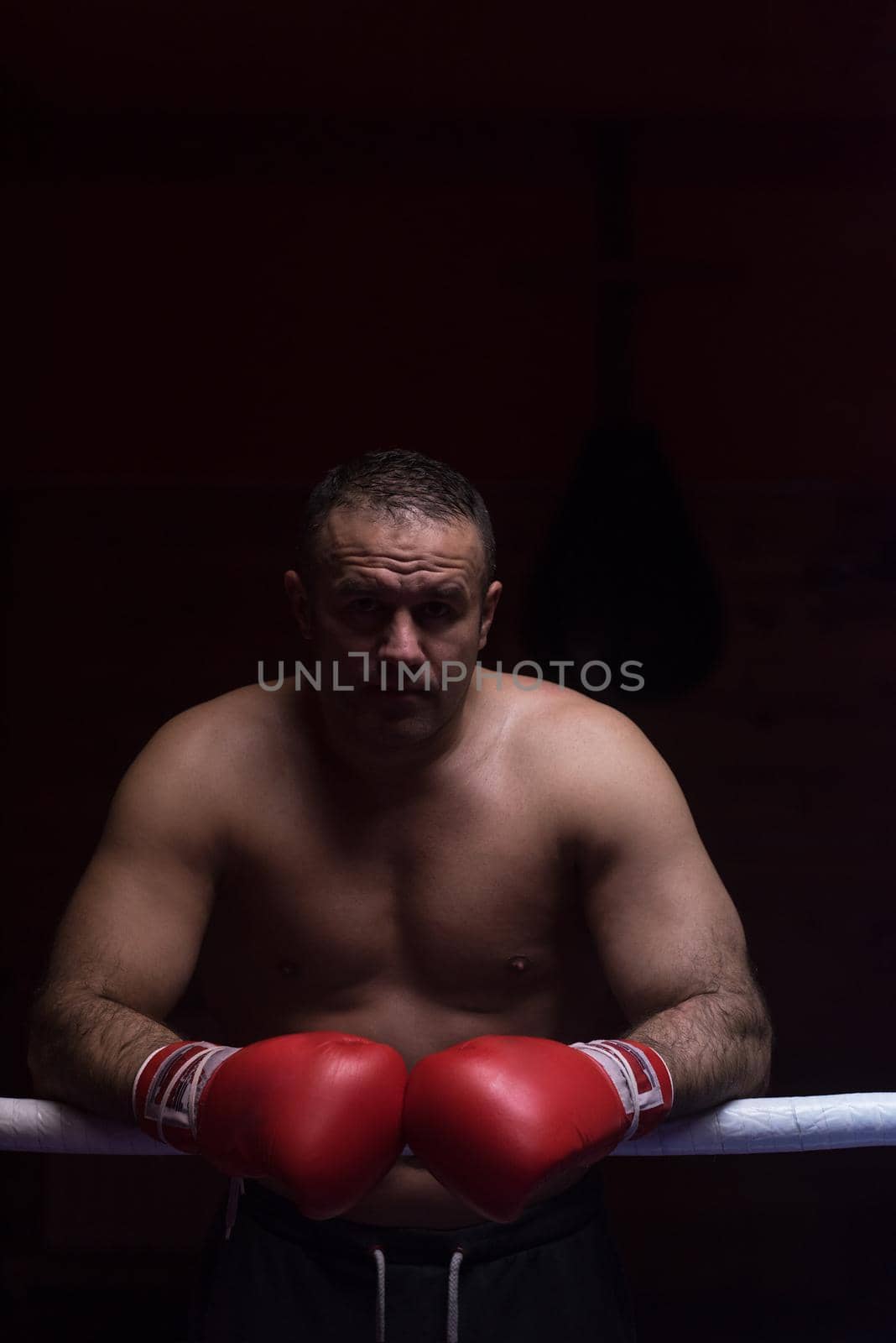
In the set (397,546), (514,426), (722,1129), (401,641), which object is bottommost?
(722,1129)

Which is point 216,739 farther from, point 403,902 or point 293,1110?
point 293,1110

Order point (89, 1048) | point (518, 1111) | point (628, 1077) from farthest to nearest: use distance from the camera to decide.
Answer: point (89, 1048), point (628, 1077), point (518, 1111)

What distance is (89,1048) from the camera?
4.64ft

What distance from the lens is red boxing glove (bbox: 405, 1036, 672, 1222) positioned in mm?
1201

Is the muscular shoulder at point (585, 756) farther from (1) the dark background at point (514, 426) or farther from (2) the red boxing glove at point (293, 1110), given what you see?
(1) the dark background at point (514, 426)

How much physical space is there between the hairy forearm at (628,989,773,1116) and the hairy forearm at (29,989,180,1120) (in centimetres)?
55

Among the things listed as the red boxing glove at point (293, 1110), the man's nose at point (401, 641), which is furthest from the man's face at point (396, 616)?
the red boxing glove at point (293, 1110)

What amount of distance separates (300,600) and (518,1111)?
729 mm

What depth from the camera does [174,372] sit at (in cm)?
254

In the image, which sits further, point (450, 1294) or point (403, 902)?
point (403, 902)

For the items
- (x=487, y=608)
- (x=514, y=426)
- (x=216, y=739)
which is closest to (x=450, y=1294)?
(x=216, y=739)

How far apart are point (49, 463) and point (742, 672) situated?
1.45 metres

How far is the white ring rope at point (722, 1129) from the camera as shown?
4.25 ft

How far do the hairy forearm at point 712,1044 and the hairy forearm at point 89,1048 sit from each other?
547mm
